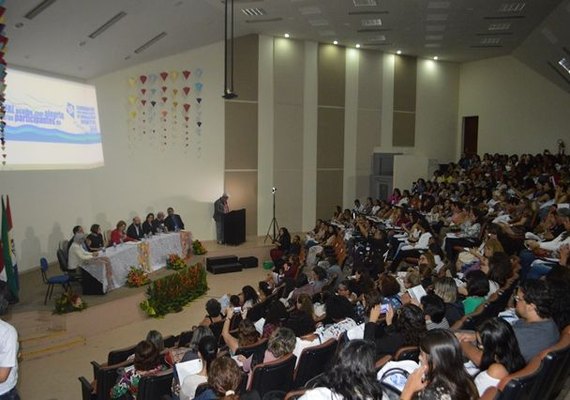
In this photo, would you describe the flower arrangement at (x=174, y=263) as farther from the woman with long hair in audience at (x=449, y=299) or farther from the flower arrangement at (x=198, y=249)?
the woman with long hair in audience at (x=449, y=299)

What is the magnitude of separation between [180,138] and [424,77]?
26.8ft

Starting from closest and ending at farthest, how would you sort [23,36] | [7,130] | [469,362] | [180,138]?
[469,362] < [23,36] < [7,130] < [180,138]

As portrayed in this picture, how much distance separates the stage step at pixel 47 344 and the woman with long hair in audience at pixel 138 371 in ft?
10.5

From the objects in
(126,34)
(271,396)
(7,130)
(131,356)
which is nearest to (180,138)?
(126,34)

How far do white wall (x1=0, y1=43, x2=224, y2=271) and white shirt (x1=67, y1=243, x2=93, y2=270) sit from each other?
4.52 ft

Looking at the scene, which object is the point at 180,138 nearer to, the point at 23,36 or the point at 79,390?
the point at 23,36

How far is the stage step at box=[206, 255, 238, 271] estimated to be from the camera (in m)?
10.7

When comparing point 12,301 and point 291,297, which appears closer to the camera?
point 291,297

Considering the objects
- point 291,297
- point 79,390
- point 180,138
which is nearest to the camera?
point 79,390

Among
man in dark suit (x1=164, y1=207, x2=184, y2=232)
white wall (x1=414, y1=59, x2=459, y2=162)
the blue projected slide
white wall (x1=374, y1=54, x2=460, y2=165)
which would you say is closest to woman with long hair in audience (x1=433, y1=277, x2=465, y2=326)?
the blue projected slide

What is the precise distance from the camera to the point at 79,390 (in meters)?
5.31

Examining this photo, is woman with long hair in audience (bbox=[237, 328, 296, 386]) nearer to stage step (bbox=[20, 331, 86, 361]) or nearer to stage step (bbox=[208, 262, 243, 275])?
stage step (bbox=[20, 331, 86, 361])

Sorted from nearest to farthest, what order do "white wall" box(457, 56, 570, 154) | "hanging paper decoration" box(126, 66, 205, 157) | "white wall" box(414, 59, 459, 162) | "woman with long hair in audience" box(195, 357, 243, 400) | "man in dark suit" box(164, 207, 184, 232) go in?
"woman with long hair in audience" box(195, 357, 243, 400), "man in dark suit" box(164, 207, 184, 232), "hanging paper decoration" box(126, 66, 205, 157), "white wall" box(457, 56, 570, 154), "white wall" box(414, 59, 459, 162)

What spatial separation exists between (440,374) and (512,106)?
14206 millimetres
